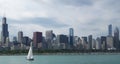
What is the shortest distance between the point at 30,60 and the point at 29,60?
82 centimetres

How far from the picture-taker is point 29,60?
172500 mm

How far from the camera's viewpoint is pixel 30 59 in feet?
563

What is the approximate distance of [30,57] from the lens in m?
173

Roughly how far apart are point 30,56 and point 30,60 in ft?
6.25

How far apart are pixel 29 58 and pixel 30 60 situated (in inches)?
44.1

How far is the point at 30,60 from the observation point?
564 ft

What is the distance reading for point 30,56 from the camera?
17212 centimetres

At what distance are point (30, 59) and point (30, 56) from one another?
1.52m

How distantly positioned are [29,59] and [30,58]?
41.3 inches

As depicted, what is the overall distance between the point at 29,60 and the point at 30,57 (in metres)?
1.51

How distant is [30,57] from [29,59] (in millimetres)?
1474

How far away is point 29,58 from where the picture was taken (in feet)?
565

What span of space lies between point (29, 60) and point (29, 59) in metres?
1.03
